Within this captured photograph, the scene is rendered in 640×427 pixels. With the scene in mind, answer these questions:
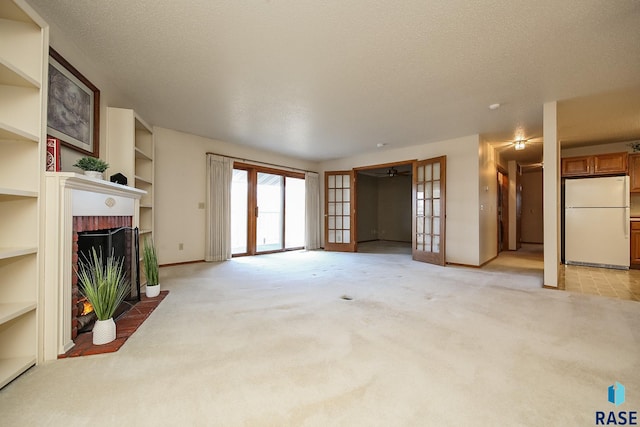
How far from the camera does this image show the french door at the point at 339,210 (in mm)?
7004

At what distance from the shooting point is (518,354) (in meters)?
1.80

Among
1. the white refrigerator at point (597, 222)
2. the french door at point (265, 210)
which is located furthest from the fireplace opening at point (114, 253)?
the white refrigerator at point (597, 222)

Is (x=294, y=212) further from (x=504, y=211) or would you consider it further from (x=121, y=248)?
(x=504, y=211)

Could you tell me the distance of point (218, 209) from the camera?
531cm

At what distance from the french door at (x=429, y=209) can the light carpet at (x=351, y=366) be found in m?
2.23

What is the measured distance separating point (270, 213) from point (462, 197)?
4412 millimetres

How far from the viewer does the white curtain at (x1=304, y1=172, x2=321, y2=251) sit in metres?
7.17

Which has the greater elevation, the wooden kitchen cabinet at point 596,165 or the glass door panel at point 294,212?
the wooden kitchen cabinet at point 596,165

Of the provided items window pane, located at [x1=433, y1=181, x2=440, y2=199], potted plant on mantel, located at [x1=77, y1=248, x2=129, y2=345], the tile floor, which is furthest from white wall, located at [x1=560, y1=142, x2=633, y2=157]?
potted plant on mantel, located at [x1=77, y1=248, x2=129, y2=345]

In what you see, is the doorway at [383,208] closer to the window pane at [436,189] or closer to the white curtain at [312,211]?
the white curtain at [312,211]

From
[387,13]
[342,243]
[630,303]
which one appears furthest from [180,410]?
[342,243]

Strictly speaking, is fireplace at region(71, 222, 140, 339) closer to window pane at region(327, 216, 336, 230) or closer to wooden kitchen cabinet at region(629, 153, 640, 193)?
window pane at region(327, 216, 336, 230)

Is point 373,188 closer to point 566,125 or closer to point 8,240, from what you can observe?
point 566,125

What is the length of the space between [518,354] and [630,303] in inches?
91.1
